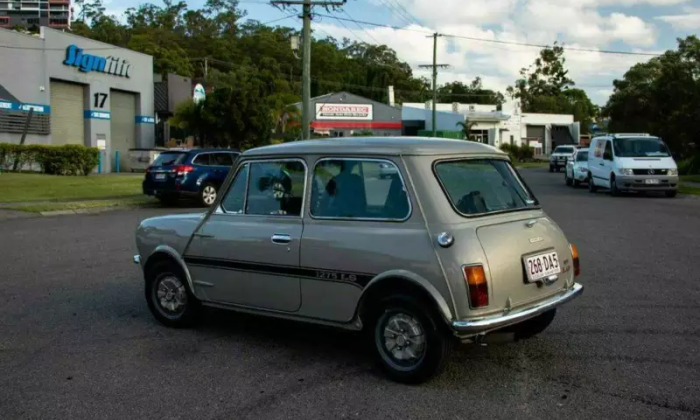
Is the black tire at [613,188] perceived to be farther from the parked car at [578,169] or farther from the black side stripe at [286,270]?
the black side stripe at [286,270]

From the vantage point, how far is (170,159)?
65.5 feet

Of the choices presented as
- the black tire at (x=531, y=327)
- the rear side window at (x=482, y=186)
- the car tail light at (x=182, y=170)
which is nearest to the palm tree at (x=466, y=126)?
the car tail light at (x=182, y=170)

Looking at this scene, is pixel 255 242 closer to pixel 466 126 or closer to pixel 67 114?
pixel 67 114

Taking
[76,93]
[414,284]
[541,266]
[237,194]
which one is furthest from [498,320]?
[76,93]

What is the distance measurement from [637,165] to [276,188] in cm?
1910

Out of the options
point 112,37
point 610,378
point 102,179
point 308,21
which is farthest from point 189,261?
point 112,37

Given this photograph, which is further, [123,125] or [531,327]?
[123,125]

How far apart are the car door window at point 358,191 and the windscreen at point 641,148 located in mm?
19382

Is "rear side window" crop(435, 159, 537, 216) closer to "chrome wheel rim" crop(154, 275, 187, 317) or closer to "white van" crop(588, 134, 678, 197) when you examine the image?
"chrome wheel rim" crop(154, 275, 187, 317)

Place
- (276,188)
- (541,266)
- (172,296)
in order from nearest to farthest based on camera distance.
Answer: (541,266)
(276,188)
(172,296)

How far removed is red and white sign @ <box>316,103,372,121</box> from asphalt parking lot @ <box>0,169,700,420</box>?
198ft

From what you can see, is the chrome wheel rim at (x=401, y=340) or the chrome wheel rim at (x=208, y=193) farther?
the chrome wheel rim at (x=208, y=193)

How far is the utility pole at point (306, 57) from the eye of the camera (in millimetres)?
26047

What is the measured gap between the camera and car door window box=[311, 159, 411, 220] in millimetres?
5016
